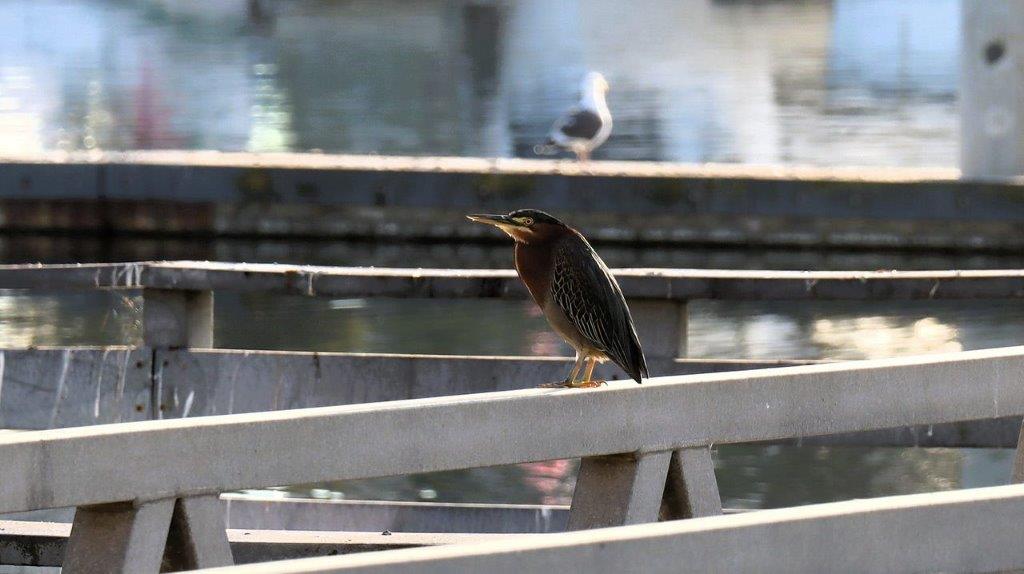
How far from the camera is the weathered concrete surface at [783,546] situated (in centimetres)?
222

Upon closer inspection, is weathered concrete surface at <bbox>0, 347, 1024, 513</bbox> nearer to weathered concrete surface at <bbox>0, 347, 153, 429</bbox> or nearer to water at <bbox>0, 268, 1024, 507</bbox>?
weathered concrete surface at <bbox>0, 347, 153, 429</bbox>

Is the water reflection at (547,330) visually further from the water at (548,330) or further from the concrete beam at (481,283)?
the concrete beam at (481,283)

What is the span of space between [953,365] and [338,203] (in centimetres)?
1190

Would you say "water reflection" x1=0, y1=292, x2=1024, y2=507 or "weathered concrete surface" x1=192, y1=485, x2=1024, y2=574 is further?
"water reflection" x1=0, y1=292, x2=1024, y2=507

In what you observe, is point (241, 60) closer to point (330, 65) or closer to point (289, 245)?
point (330, 65)

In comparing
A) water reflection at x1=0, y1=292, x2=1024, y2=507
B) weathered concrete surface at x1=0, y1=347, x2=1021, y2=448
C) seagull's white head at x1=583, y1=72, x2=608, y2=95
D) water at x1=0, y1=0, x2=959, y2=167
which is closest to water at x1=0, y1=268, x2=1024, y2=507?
water reflection at x1=0, y1=292, x2=1024, y2=507

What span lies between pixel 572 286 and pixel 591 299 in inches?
3.0

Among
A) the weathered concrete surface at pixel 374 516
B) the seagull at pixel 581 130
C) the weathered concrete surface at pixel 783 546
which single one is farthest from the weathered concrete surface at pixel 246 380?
the seagull at pixel 581 130

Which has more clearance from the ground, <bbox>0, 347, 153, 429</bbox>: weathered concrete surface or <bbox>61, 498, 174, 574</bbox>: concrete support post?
<bbox>61, 498, 174, 574</bbox>: concrete support post

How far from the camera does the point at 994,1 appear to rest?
565 inches

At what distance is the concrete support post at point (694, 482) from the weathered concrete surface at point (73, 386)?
308 centimetres

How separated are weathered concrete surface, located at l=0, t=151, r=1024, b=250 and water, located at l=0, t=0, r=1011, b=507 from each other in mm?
195

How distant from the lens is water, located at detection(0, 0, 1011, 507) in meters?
11.7

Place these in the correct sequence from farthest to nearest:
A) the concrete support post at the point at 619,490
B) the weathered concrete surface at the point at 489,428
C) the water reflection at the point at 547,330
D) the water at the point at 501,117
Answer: the water at the point at 501,117
the water reflection at the point at 547,330
the concrete support post at the point at 619,490
the weathered concrete surface at the point at 489,428
